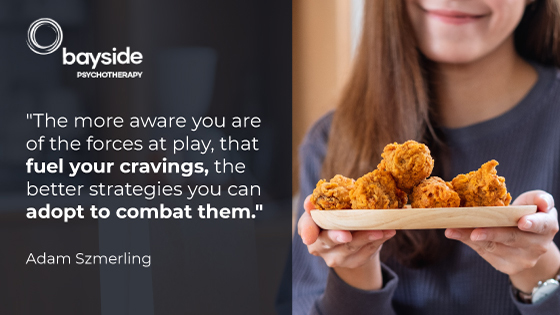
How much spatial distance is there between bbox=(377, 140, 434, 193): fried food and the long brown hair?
1.88 feet

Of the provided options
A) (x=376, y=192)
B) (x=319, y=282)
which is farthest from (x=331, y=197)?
(x=319, y=282)

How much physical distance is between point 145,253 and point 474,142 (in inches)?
40.2

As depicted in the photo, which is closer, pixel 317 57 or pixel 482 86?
pixel 482 86

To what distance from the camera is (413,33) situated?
1.47 m

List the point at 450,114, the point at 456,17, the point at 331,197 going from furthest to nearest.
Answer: the point at 450,114 → the point at 456,17 → the point at 331,197

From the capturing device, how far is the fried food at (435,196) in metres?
0.83

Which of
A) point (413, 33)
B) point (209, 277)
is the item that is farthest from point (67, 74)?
point (413, 33)

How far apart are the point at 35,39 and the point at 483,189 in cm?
143

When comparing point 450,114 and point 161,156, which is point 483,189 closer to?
point 450,114

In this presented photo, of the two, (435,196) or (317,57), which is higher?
(317,57)

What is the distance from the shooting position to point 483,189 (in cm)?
86

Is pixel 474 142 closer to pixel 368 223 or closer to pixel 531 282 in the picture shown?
pixel 531 282

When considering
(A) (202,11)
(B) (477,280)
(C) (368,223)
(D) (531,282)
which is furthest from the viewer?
(A) (202,11)

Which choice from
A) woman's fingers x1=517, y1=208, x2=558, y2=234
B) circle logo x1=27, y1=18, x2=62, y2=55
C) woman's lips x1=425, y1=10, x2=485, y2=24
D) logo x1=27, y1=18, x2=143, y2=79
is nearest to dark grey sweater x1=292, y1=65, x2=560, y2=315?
woman's lips x1=425, y1=10, x2=485, y2=24
